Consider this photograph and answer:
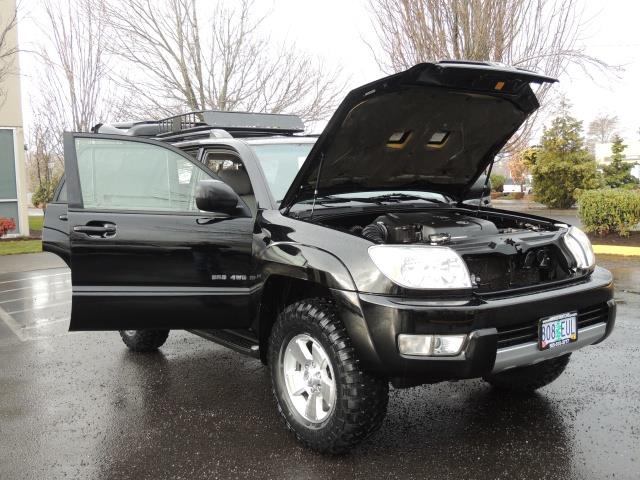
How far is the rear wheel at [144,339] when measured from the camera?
5293 mm

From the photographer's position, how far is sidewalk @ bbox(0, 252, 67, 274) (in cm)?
1101

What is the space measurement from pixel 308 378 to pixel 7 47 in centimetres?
1551

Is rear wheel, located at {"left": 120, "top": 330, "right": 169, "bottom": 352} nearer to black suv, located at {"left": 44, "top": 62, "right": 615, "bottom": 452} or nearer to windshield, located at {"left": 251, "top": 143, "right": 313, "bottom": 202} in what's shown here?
black suv, located at {"left": 44, "top": 62, "right": 615, "bottom": 452}

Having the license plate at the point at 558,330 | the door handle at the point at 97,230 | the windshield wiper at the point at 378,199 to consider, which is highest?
the windshield wiper at the point at 378,199

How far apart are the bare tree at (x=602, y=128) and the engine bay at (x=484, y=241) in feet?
241

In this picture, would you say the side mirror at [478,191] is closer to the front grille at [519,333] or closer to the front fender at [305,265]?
the front grille at [519,333]

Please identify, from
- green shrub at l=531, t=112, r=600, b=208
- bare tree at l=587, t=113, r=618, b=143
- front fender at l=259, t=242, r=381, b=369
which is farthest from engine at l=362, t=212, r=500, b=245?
bare tree at l=587, t=113, r=618, b=143

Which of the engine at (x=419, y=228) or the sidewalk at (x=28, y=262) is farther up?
the engine at (x=419, y=228)

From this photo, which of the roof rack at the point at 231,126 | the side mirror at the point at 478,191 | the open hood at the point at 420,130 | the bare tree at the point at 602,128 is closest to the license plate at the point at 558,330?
the open hood at the point at 420,130

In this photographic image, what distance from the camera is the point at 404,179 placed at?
14.0 feet

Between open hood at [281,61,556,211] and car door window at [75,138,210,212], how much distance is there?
83cm

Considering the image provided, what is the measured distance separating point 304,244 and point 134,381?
218 cm

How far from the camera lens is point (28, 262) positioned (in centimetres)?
1177

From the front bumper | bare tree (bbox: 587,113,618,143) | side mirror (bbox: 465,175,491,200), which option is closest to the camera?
the front bumper
